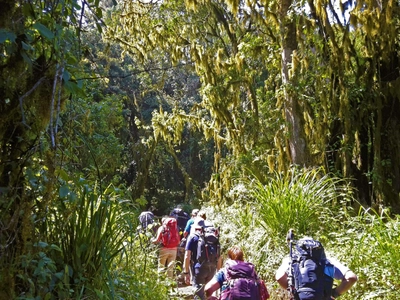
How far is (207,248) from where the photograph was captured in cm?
663

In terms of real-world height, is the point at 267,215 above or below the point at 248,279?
above

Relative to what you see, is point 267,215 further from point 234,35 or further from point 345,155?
point 234,35

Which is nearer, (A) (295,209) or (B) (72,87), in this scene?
(B) (72,87)

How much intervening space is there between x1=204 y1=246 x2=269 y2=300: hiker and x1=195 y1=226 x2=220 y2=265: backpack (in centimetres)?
157

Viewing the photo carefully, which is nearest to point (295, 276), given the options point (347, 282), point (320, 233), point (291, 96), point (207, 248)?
point (347, 282)

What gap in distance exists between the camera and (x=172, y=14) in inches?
507

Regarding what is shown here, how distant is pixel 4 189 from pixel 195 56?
30.6ft

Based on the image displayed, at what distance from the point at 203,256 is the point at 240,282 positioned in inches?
74.2

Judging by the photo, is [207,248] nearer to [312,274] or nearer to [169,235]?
[169,235]

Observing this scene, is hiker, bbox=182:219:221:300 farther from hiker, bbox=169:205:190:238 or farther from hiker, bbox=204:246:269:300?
hiker, bbox=169:205:190:238

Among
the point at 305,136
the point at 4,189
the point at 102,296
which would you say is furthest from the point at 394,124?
the point at 4,189

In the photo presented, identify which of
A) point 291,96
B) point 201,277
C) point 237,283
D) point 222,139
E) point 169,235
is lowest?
point 201,277

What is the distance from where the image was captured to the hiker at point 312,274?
4398 millimetres

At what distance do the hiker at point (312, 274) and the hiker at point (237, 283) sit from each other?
0.26 m
